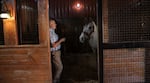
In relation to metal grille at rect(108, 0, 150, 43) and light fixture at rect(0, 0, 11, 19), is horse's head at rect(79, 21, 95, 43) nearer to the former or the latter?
metal grille at rect(108, 0, 150, 43)

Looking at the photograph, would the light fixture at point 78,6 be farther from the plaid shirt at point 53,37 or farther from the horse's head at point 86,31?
the plaid shirt at point 53,37

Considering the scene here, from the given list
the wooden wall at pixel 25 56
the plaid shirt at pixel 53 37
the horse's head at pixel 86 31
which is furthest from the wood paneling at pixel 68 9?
the wooden wall at pixel 25 56

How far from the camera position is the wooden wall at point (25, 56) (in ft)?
9.93

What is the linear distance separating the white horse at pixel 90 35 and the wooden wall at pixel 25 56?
104 cm

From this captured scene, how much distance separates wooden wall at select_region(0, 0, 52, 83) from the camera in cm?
303

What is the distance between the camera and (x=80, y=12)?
3742 mm

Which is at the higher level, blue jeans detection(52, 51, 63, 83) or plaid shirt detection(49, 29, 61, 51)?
plaid shirt detection(49, 29, 61, 51)

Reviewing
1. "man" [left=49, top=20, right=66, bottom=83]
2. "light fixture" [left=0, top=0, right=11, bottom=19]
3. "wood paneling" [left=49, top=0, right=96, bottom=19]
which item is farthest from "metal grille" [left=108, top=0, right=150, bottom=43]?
"light fixture" [left=0, top=0, right=11, bottom=19]

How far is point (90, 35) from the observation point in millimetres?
Result: 3934

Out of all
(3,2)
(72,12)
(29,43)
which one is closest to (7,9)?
(3,2)

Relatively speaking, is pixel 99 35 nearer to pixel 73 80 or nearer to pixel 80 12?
pixel 80 12

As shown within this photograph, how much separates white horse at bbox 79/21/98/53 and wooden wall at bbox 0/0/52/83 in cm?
104

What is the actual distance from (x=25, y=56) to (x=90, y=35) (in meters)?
1.47

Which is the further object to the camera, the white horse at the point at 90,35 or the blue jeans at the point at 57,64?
the white horse at the point at 90,35
